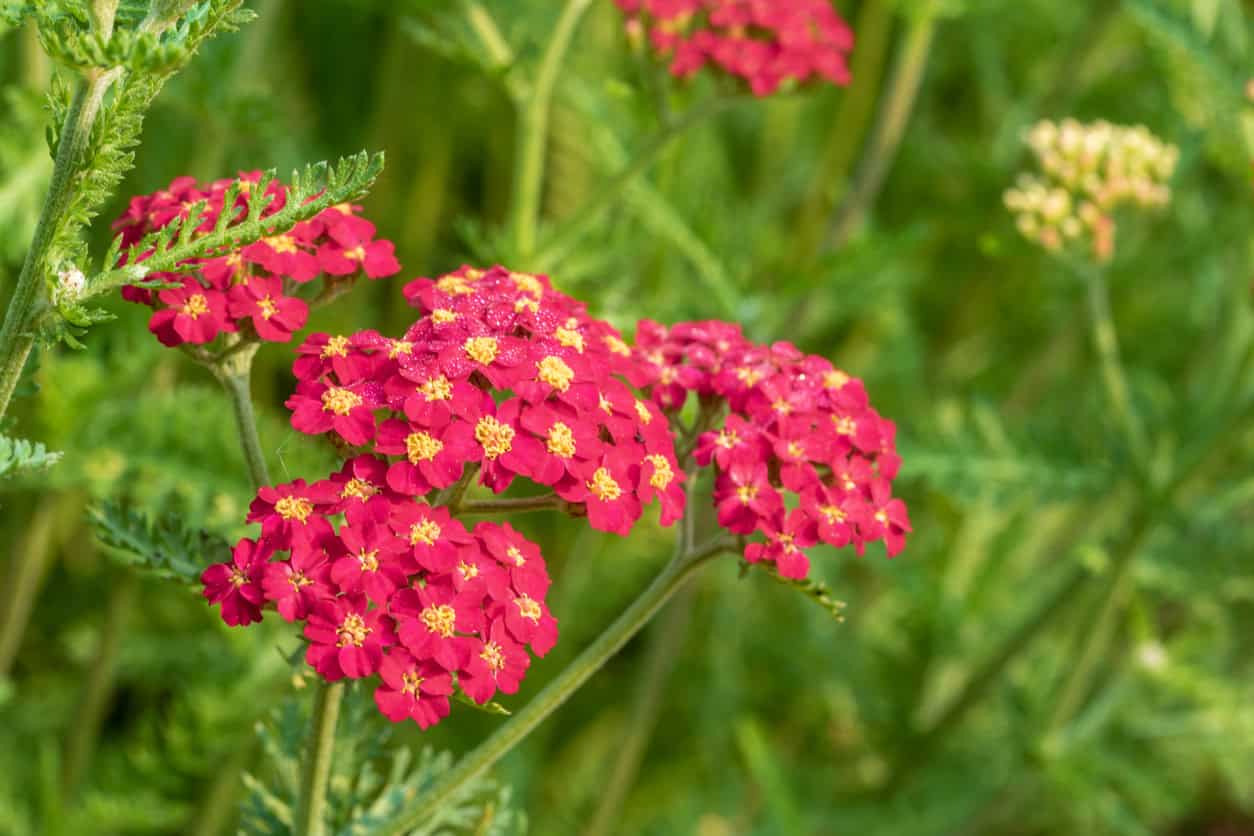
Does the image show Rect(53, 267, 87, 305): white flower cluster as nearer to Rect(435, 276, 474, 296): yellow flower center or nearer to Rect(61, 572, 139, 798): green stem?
Rect(435, 276, 474, 296): yellow flower center

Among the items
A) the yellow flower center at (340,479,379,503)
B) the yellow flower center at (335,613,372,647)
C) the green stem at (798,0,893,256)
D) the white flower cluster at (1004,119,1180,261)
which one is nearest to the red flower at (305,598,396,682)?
the yellow flower center at (335,613,372,647)

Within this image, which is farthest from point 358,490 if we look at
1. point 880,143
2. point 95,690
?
point 880,143

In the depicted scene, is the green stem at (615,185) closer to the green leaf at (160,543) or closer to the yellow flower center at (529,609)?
the green leaf at (160,543)

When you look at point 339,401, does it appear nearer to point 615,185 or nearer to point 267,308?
point 267,308

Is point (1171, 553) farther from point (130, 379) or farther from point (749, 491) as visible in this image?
point (130, 379)

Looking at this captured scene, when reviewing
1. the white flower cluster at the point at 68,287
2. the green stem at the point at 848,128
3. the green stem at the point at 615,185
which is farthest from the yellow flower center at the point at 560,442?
the green stem at the point at 848,128

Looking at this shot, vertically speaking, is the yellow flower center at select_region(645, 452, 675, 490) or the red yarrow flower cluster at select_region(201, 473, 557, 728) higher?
the yellow flower center at select_region(645, 452, 675, 490)
